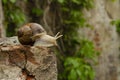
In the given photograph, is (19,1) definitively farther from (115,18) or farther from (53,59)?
(53,59)

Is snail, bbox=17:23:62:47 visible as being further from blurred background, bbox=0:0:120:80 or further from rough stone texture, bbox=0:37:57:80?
blurred background, bbox=0:0:120:80

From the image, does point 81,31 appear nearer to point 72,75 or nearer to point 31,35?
point 72,75

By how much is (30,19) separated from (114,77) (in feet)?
4.95

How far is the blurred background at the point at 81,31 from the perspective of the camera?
4527 millimetres

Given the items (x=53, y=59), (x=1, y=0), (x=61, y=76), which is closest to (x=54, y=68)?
(x=53, y=59)

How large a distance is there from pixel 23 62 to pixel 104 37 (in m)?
3.11

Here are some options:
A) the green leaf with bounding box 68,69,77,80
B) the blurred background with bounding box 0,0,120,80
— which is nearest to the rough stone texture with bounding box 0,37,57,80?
the green leaf with bounding box 68,69,77,80

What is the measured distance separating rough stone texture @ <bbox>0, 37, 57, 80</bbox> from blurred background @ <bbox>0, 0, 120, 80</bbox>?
6.68 ft

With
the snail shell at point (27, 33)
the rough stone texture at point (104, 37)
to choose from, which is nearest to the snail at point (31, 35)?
the snail shell at point (27, 33)

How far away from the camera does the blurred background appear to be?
14.9 feet

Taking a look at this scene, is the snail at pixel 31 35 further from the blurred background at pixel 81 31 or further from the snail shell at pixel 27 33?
the blurred background at pixel 81 31

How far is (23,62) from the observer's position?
2.22 metres

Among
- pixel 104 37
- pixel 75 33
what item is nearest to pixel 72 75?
pixel 75 33

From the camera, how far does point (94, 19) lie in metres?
5.11
